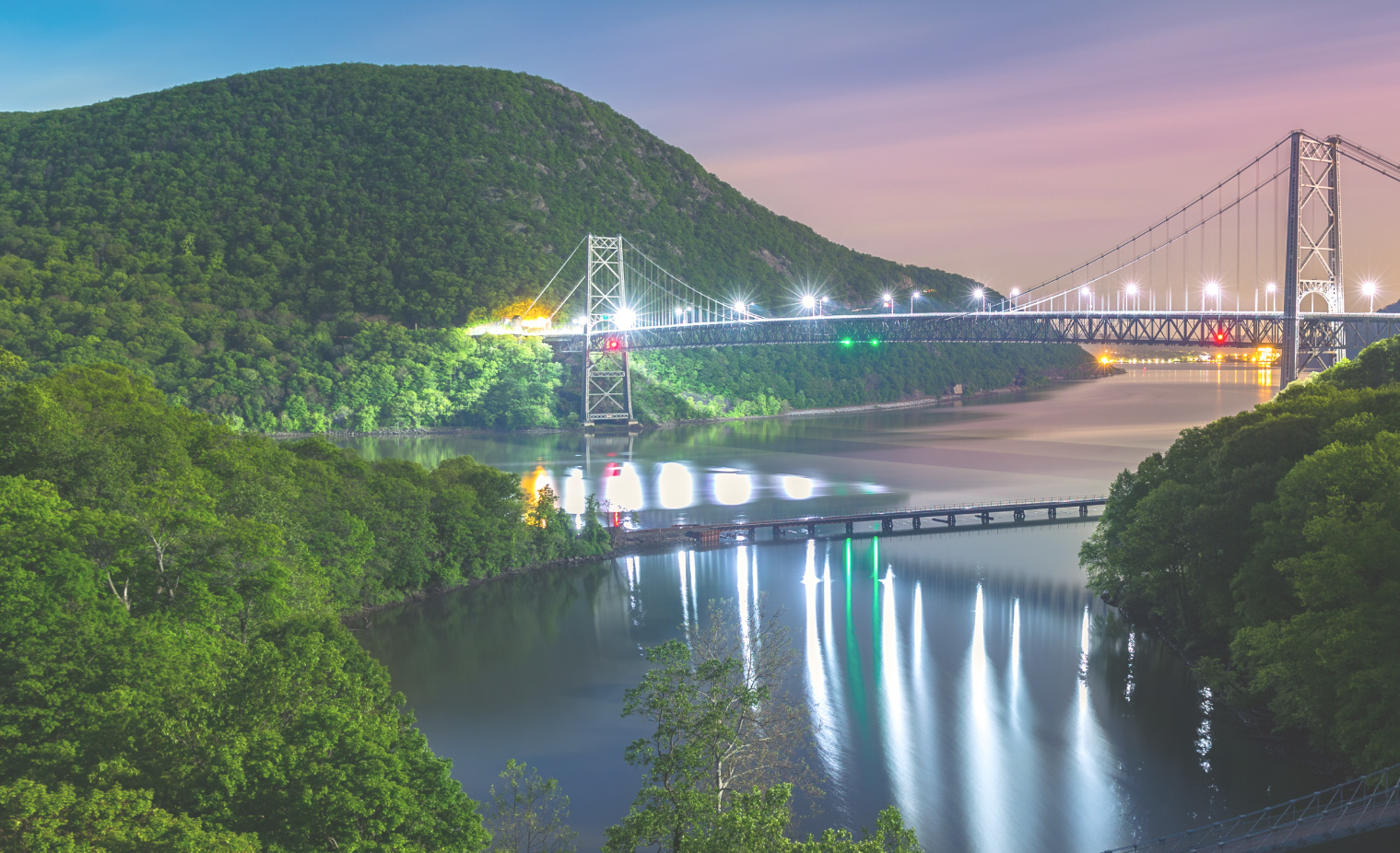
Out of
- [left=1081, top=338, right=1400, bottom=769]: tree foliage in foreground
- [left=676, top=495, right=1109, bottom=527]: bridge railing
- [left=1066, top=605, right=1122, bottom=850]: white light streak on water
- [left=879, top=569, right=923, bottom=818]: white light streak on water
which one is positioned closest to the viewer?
[left=1081, top=338, right=1400, bottom=769]: tree foliage in foreground

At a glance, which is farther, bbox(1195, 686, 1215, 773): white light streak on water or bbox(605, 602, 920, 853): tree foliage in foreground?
bbox(1195, 686, 1215, 773): white light streak on water

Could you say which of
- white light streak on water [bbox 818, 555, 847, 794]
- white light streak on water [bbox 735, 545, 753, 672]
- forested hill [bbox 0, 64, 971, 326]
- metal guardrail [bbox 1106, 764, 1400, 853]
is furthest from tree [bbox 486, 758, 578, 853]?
forested hill [bbox 0, 64, 971, 326]

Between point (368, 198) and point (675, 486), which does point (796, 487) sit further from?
point (368, 198)

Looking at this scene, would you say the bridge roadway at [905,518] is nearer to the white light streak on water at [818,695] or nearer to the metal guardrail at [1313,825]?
the white light streak on water at [818,695]

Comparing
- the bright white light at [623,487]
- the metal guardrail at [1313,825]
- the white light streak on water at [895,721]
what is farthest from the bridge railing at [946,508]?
the metal guardrail at [1313,825]

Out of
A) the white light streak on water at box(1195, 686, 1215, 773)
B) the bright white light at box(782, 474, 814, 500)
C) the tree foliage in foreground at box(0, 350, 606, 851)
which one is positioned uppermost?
the tree foliage in foreground at box(0, 350, 606, 851)

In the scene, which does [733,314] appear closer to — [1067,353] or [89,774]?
[1067,353]

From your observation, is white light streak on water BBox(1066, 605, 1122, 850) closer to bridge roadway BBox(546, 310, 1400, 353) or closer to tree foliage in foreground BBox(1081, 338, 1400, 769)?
tree foliage in foreground BBox(1081, 338, 1400, 769)

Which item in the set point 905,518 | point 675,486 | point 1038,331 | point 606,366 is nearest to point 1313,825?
point 905,518
